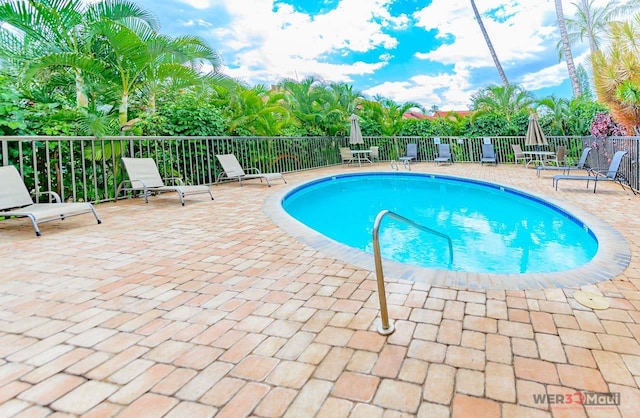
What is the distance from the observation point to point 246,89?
9.79 metres

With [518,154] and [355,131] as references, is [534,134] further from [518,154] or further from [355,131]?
[355,131]

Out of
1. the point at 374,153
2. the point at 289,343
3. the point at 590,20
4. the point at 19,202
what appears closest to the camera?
the point at 289,343

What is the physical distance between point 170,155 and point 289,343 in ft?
22.2

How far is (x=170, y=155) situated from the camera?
25.2ft

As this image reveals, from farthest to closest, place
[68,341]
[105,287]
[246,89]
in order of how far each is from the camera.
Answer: [246,89]
[105,287]
[68,341]

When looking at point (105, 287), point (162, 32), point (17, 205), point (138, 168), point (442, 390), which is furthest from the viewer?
point (162, 32)

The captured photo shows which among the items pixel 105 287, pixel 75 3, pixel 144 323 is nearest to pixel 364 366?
pixel 144 323

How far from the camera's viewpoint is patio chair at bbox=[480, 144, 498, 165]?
13477 mm

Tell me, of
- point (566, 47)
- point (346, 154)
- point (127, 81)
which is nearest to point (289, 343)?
point (127, 81)

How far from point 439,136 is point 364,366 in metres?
15.1

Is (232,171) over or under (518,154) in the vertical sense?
under

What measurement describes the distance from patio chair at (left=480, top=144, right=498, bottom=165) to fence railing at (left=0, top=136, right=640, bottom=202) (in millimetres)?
733

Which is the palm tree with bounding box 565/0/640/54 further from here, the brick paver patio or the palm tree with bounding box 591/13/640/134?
the brick paver patio

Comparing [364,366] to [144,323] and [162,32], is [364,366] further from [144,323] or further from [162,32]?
[162,32]
